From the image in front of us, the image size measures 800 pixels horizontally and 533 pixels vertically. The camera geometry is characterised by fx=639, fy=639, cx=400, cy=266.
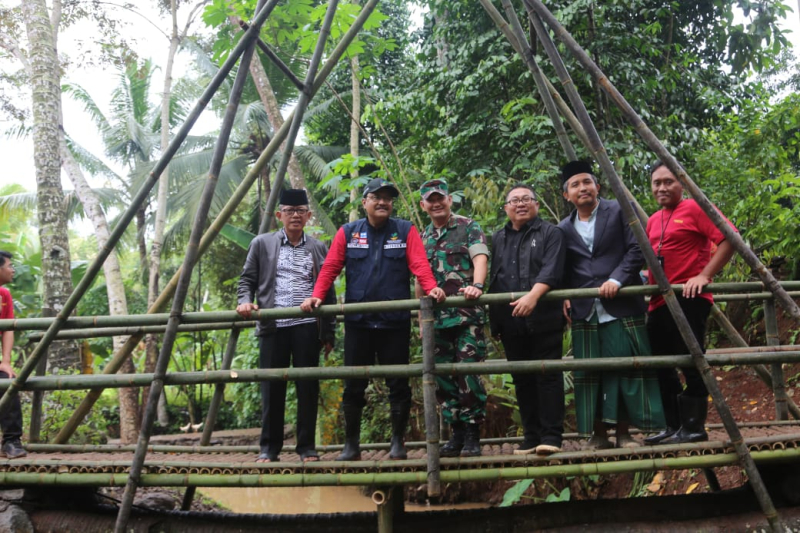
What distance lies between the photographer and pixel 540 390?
139 inches

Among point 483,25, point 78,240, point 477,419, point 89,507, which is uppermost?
point 78,240

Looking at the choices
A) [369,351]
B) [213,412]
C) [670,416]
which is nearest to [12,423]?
[213,412]

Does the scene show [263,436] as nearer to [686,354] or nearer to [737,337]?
[686,354]

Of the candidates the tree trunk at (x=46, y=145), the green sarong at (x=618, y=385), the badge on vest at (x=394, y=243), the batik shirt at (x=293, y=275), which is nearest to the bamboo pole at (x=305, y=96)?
the batik shirt at (x=293, y=275)

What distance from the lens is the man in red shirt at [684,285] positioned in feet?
11.1

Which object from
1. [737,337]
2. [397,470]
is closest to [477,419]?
[397,470]

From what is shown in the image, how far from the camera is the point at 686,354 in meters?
3.37

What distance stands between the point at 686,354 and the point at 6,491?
4.04 m

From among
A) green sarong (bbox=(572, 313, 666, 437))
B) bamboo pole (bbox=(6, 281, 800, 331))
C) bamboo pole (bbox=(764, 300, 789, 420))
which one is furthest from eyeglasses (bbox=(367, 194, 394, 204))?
bamboo pole (bbox=(764, 300, 789, 420))

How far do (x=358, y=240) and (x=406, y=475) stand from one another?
1343 mm

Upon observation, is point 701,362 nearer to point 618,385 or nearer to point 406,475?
point 618,385

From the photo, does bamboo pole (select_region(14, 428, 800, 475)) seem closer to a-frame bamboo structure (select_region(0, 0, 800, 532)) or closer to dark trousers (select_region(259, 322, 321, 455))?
a-frame bamboo structure (select_region(0, 0, 800, 532))

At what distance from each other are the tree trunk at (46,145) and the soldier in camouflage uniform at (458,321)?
218 inches

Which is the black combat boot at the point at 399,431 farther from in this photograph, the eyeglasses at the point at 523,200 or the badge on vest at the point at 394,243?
the eyeglasses at the point at 523,200
